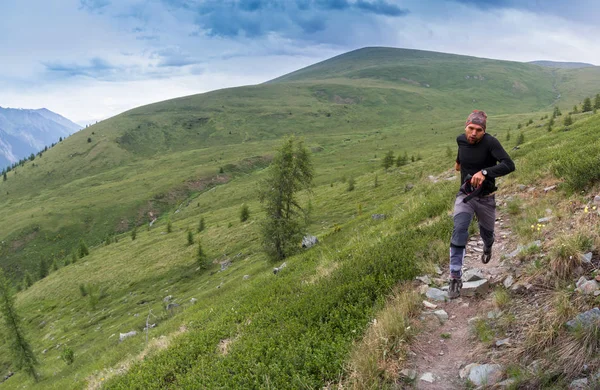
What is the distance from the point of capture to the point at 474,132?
7434mm

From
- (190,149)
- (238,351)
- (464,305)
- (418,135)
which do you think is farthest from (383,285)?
(190,149)

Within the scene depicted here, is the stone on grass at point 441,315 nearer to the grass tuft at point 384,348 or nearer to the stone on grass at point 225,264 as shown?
the grass tuft at point 384,348

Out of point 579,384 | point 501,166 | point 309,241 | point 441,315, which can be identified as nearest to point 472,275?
point 441,315

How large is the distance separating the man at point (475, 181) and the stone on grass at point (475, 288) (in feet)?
0.41

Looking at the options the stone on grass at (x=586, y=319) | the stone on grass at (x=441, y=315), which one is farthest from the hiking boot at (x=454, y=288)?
the stone on grass at (x=586, y=319)

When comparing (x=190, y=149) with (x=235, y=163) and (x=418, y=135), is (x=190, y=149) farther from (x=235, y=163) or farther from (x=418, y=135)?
(x=418, y=135)

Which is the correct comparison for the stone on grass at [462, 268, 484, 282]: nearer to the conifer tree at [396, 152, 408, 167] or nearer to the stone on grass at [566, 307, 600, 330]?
the stone on grass at [566, 307, 600, 330]

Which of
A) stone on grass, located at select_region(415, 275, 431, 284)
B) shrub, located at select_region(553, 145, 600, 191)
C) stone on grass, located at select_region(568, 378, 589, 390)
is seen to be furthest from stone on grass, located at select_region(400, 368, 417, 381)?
shrub, located at select_region(553, 145, 600, 191)

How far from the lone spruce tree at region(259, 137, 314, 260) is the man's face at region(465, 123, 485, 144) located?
22.1m

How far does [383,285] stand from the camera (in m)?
8.48

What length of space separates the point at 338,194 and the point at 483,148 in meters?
51.3

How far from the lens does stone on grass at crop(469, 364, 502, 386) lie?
4.84 metres

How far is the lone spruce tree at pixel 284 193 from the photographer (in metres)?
28.9


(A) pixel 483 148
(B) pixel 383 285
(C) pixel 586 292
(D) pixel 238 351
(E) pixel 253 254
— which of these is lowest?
(E) pixel 253 254
